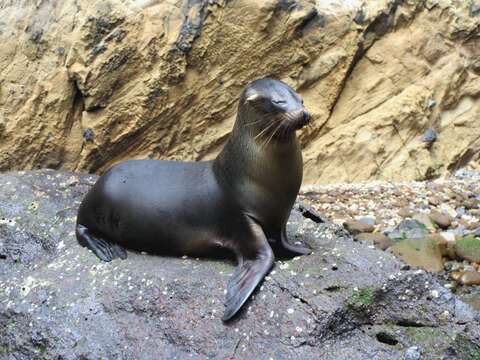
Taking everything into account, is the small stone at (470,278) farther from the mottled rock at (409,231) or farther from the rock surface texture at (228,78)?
the rock surface texture at (228,78)

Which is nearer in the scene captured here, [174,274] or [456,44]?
Answer: [174,274]

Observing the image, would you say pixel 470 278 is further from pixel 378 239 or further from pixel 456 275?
pixel 378 239

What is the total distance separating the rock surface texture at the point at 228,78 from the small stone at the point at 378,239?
2.29 m

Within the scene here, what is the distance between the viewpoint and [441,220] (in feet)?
20.0

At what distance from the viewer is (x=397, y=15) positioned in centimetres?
815

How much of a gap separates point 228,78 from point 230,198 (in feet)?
12.8

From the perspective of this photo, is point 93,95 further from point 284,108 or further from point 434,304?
point 434,304

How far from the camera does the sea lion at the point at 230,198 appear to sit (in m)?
3.49

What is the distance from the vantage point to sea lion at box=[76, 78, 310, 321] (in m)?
3.49


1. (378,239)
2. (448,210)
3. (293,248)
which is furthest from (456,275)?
(448,210)

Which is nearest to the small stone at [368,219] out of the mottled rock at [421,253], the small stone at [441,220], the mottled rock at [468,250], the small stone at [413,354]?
the small stone at [441,220]

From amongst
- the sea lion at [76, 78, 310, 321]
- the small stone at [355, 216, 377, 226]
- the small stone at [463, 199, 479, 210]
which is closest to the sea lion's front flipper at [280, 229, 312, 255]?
the sea lion at [76, 78, 310, 321]

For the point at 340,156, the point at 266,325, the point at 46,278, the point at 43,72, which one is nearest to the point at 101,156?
the point at 43,72

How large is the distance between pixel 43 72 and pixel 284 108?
13.6ft
